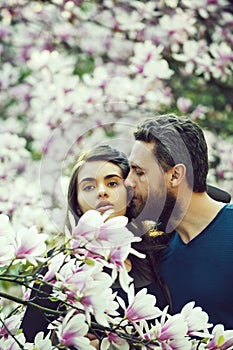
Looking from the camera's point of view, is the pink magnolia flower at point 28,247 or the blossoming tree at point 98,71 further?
the blossoming tree at point 98,71

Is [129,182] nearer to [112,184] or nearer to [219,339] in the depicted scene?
[112,184]

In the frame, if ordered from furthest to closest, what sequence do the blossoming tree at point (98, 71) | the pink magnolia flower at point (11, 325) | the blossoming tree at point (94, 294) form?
the blossoming tree at point (98, 71) → the pink magnolia flower at point (11, 325) → the blossoming tree at point (94, 294)

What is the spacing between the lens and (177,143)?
1.36m

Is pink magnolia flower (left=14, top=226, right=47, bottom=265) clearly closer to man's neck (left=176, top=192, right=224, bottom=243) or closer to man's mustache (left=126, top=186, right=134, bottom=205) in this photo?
man's mustache (left=126, top=186, right=134, bottom=205)

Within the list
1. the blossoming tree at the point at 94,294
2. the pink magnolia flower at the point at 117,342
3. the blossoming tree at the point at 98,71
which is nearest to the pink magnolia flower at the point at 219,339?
the blossoming tree at the point at 94,294

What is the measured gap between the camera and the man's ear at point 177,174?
1.36 meters

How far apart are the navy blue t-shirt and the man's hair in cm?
9

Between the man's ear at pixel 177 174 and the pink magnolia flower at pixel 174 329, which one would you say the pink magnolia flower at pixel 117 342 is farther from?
the man's ear at pixel 177 174

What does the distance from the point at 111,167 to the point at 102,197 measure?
7 cm

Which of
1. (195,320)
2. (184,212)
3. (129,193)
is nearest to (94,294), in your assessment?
(195,320)

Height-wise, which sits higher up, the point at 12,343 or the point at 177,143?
the point at 177,143

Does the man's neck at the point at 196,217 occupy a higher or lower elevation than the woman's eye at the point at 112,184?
lower

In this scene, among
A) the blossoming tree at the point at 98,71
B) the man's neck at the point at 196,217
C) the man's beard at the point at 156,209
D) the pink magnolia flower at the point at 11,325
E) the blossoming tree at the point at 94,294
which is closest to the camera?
the blossoming tree at the point at 94,294

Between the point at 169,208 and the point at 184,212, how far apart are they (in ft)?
0.17
